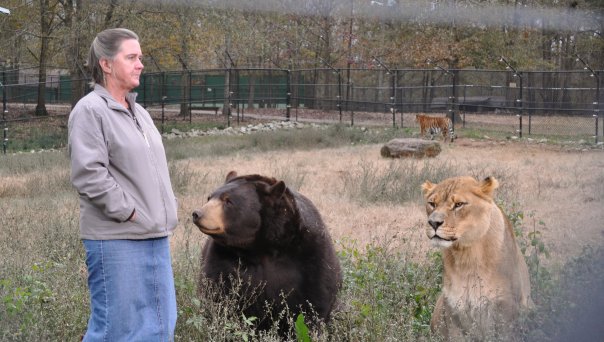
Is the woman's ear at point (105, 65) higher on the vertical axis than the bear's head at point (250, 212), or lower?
higher

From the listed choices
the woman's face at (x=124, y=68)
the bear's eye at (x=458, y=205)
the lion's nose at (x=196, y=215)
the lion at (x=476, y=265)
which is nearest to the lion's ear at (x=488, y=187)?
the lion at (x=476, y=265)

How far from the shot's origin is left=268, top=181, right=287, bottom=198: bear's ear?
16.9ft

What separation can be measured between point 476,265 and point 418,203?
318 inches

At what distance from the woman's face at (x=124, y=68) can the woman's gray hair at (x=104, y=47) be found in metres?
0.02

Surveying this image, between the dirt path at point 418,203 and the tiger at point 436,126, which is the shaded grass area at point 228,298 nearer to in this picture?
the dirt path at point 418,203

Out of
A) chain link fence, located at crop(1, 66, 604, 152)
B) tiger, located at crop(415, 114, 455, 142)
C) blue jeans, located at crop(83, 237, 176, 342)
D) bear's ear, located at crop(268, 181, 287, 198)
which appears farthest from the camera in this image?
chain link fence, located at crop(1, 66, 604, 152)

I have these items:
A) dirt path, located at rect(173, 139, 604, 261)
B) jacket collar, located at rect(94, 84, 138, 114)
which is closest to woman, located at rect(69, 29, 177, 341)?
jacket collar, located at rect(94, 84, 138, 114)

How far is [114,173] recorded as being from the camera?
167 inches

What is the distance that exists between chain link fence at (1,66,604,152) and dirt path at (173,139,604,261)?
4.23 m

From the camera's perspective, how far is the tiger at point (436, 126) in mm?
26944

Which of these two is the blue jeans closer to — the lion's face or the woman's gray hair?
the woman's gray hair

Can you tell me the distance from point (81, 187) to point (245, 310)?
160 centimetres

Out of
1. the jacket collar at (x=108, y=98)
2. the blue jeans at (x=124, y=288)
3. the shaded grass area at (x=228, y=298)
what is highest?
the jacket collar at (x=108, y=98)

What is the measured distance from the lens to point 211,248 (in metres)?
5.41
